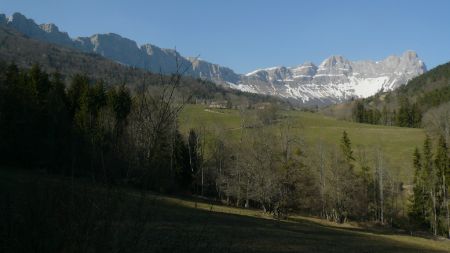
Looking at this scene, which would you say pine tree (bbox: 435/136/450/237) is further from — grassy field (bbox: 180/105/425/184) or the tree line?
grassy field (bbox: 180/105/425/184)

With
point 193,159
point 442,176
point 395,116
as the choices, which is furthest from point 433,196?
point 395,116

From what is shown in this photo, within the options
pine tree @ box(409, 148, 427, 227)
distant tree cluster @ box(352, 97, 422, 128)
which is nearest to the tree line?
pine tree @ box(409, 148, 427, 227)

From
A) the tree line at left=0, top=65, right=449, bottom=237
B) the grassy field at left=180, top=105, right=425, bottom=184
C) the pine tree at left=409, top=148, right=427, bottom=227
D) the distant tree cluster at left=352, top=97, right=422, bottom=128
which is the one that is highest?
the distant tree cluster at left=352, top=97, right=422, bottom=128

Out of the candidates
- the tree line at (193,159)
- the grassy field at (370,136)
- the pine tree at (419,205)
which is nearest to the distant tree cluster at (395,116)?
the grassy field at (370,136)

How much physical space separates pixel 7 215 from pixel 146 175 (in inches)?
A: 56.6

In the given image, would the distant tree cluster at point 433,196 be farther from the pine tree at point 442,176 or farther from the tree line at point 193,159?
the tree line at point 193,159

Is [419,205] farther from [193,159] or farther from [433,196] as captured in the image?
[193,159]

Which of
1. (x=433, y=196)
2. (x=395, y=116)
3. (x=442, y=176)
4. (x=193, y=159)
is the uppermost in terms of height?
(x=395, y=116)

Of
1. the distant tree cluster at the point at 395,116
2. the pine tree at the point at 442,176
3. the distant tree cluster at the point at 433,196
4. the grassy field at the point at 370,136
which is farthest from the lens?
the distant tree cluster at the point at 395,116

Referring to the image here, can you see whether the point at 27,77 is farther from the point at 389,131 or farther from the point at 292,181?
the point at 389,131

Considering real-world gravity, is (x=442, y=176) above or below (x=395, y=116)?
below

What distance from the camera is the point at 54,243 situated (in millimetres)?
3660

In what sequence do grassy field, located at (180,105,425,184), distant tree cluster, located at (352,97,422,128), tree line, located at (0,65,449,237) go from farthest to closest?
distant tree cluster, located at (352,97,422,128) < grassy field, located at (180,105,425,184) < tree line, located at (0,65,449,237)

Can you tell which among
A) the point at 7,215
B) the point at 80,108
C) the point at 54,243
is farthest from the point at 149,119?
the point at 80,108
